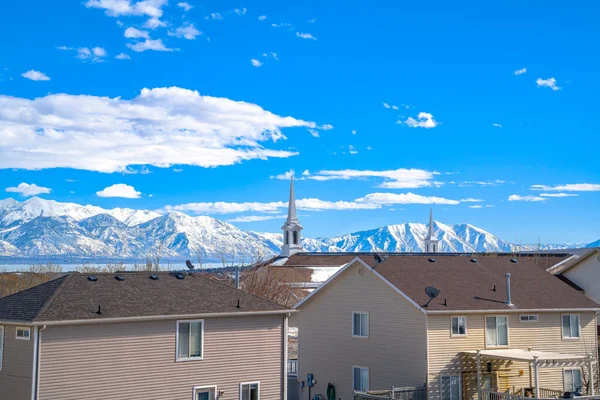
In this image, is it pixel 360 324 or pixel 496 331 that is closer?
pixel 496 331

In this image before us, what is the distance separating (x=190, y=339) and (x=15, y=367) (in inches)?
260

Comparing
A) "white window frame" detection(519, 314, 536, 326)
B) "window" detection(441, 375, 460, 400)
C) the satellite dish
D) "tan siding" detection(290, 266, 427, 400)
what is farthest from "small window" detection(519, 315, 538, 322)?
"tan siding" detection(290, 266, 427, 400)

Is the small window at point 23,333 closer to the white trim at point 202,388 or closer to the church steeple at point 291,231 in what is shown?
the white trim at point 202,388

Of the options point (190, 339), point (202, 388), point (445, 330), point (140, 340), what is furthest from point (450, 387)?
point (140, 340)

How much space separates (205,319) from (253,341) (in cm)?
263

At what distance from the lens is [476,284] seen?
133 ft

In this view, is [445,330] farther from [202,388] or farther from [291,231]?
[291,231]

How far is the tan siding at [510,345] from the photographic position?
3641 centimetres

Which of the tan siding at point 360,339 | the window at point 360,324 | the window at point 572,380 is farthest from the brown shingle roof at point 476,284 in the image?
the window at point 572,380

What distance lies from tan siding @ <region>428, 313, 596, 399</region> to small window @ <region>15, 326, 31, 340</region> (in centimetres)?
1766

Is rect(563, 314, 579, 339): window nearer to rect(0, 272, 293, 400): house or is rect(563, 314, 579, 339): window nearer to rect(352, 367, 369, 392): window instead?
rect(352, 367, 369, 392): window

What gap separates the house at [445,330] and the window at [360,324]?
5cm

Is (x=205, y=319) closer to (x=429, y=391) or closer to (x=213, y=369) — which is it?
(x=213, y=369)

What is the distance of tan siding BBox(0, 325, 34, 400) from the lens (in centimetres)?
2714
